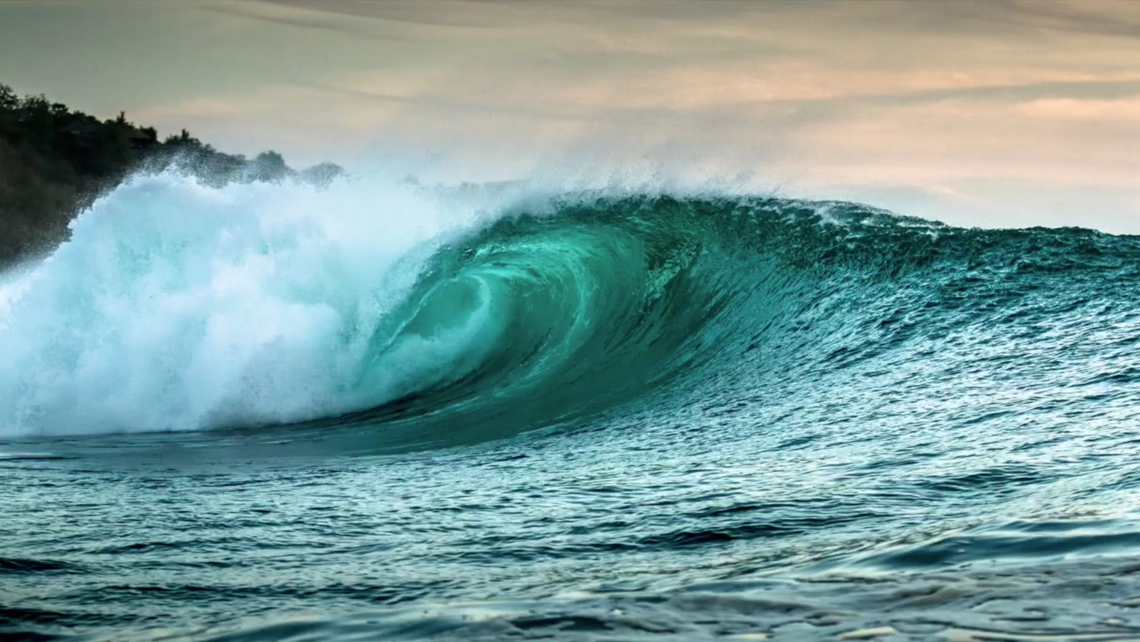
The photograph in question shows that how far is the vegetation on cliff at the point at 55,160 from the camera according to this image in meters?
55.2

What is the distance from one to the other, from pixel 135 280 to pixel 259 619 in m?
11.2

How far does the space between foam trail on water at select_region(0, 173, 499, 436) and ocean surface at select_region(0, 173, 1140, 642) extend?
0.13 ft

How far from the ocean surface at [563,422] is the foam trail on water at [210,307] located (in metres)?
0.04

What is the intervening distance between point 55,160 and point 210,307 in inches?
2353

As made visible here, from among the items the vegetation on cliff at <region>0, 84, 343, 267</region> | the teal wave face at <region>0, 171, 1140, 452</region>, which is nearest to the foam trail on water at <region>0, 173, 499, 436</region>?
the teal wave face at <region>0, 171, 1140, 452</region>

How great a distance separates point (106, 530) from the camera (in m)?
5.80

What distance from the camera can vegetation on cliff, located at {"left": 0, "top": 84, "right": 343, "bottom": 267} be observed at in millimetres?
55250

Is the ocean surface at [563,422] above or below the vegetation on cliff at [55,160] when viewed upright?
below

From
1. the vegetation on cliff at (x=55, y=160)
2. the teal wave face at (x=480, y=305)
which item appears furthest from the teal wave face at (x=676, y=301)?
the vegetation on cliff at (x=55, y=160)

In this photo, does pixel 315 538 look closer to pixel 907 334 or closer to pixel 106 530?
pixel 106 530

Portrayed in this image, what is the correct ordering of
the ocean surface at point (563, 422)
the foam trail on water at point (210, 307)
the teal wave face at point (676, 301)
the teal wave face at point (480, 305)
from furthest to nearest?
the foam trail on water at point (210, 307) < the teal wave face at point (480, 305) < the teal wave face at point (676, 301) < the ocean surface at point (563, 422)

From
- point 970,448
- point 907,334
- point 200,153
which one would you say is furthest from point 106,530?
point 200,153

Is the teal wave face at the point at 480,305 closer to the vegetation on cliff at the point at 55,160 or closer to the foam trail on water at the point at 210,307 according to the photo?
the foam trail on water at the point at 210,307

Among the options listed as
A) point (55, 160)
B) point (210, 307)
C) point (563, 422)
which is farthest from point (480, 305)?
A: point (55, 160)
